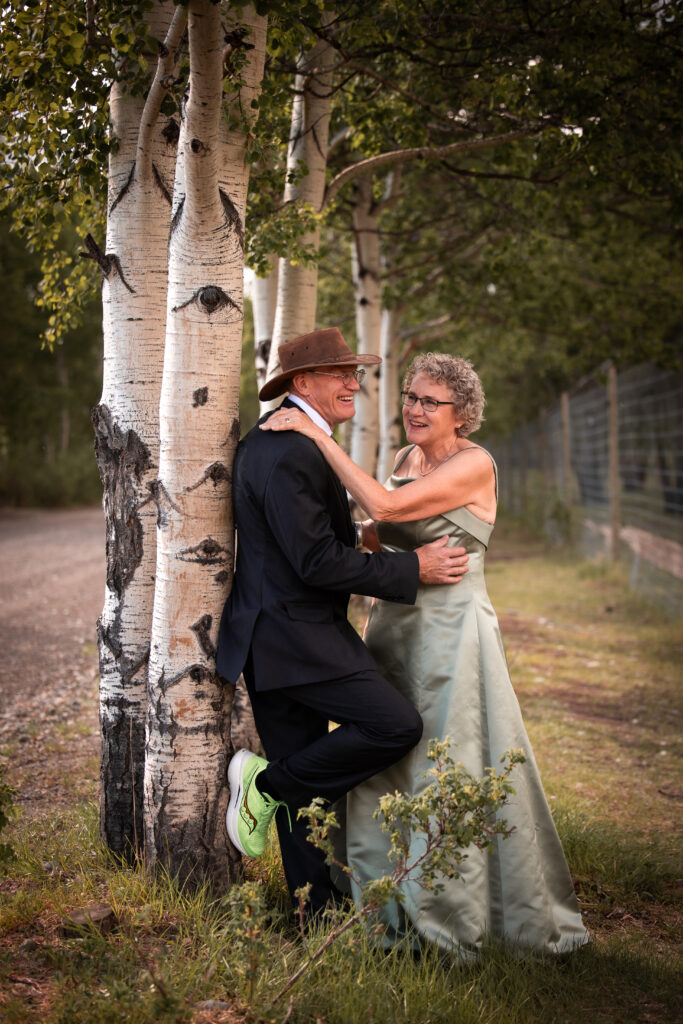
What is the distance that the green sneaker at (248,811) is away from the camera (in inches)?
140

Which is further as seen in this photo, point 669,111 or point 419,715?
point 669,111

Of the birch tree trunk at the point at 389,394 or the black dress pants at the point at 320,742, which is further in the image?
the birch tree trunk at the point at 389,394

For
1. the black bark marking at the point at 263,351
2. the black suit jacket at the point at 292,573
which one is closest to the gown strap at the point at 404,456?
the black suit jacket at the point at 292,573

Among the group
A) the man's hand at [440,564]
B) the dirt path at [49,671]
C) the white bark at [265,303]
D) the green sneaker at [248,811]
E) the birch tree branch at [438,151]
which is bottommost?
the dirt path at [49,671]

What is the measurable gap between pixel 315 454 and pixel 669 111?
3886mm

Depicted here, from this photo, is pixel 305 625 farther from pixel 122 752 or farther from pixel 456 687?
pixel 122 752

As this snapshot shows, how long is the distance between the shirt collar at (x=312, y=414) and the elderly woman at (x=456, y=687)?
103mm

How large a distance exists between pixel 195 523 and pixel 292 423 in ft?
1.73

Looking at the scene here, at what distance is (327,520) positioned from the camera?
3383mm

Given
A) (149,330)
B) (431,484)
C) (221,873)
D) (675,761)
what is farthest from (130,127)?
(675,761)

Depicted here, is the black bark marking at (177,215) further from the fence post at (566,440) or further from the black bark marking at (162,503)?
the fence post at (566,440)

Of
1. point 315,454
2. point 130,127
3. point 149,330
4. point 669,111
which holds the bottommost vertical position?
point 315,454

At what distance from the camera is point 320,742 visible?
3.47 meters

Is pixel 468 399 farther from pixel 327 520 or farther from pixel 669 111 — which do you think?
pixel 669 111
